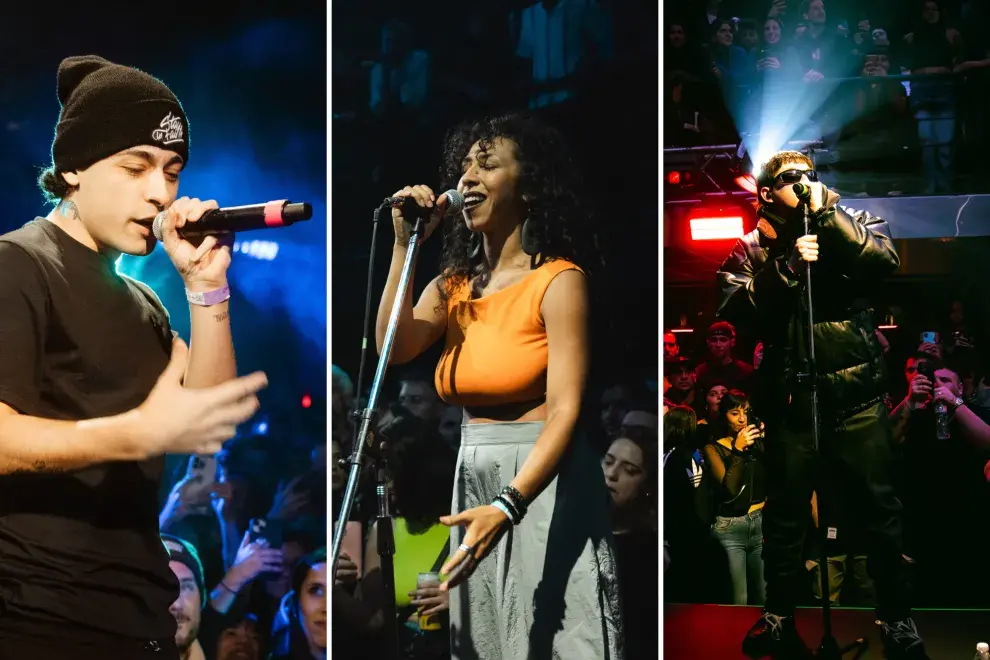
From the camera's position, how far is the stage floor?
327 cm

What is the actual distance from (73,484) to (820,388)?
2.55 meters

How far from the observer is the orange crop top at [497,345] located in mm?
3434

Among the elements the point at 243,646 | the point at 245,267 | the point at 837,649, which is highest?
the point at 245,267

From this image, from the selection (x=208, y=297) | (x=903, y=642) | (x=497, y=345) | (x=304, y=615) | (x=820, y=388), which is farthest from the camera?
(x=304, y=615)

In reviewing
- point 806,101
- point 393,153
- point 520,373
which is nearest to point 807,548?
point 520,373

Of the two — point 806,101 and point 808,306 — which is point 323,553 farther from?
point 806,101

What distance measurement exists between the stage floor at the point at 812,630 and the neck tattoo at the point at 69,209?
250 centimetres

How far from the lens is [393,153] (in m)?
3.70

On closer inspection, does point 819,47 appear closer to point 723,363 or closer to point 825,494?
point 723,363

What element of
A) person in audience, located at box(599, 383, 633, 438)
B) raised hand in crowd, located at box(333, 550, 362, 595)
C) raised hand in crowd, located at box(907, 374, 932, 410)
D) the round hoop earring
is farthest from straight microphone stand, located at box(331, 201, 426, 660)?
raised hand in crowd, located at box(907, 374, 932, 410)

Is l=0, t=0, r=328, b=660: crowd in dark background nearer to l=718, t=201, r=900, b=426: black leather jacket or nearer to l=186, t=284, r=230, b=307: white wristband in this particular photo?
l=186, t=284, r=230, b=307: white wristband

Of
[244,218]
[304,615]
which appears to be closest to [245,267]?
[244,218]

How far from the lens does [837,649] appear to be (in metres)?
3.28

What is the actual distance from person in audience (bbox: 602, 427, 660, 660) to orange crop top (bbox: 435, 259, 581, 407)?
0.35 m
